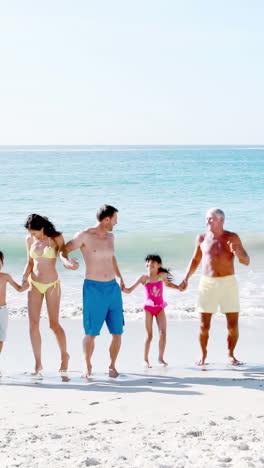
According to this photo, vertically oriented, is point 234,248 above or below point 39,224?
below

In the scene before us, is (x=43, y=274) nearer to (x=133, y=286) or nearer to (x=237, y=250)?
(x=133, y=286)

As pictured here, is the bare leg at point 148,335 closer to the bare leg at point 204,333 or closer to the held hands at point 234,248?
the bare leg at point 204,333

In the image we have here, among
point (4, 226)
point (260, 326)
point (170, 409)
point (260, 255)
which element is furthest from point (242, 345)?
point (4, 226)

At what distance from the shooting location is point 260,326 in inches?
369

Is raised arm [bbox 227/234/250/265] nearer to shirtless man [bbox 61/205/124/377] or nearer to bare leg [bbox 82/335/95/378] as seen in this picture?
shirtless man [bbox 61/205/124/377]

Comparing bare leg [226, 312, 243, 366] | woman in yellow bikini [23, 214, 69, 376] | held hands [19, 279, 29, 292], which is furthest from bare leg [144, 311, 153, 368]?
held hands [19, 279, 29, 292]

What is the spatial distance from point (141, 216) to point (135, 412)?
20.3 m

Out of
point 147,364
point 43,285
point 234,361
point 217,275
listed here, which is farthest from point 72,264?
point 234,361

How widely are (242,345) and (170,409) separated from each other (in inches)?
113

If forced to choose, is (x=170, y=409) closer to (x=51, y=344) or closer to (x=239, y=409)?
(x=239, y=409)

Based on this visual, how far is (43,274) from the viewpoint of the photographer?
670cm

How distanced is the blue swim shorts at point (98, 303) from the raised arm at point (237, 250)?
1220 millimetres

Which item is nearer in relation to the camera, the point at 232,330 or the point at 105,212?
the point at 105,212

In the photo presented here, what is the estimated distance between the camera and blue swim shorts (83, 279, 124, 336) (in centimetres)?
666
